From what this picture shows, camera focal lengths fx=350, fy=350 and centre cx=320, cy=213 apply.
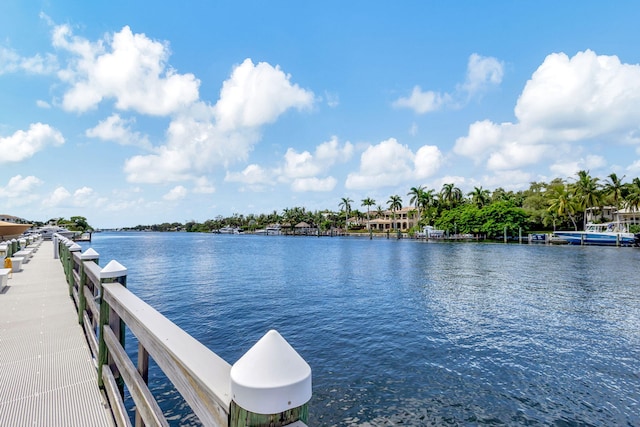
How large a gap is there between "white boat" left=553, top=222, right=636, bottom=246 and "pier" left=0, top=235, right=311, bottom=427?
64.6 metres

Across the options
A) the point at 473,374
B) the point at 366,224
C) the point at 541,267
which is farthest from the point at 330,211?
the point at 473,374

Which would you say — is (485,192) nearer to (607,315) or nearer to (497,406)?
(607,315)

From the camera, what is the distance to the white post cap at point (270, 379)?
0.97 m

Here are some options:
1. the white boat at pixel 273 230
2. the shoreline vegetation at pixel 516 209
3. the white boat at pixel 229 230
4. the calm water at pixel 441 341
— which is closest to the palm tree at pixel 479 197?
the shoreline vegetation at pixel 516 209

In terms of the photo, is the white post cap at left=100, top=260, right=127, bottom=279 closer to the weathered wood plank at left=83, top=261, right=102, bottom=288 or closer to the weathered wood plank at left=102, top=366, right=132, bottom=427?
the weathered wood plank at left=83, top=261, right=102, bottom=288

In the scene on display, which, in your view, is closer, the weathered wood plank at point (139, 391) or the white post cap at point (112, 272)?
the weathered wood plank at point (139, 391)

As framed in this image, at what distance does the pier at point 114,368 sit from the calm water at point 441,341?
277 centimetres

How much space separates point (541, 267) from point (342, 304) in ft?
68.9

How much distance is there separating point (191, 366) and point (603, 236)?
66.7 m

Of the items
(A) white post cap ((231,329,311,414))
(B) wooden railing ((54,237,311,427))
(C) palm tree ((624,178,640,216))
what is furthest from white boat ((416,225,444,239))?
(A) white post cap ((231,329,311,414))

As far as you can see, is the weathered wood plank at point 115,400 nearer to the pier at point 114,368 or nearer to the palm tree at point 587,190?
the pier at point 114,368

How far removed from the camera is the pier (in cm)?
102

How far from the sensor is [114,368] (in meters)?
3.21

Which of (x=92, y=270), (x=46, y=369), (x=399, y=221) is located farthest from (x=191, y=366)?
(x=399, y=221)
